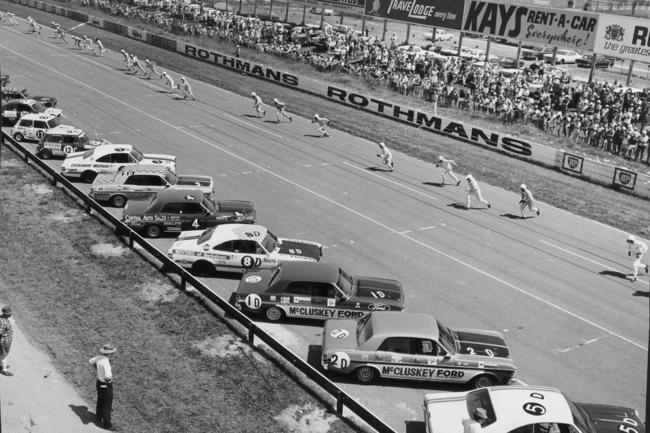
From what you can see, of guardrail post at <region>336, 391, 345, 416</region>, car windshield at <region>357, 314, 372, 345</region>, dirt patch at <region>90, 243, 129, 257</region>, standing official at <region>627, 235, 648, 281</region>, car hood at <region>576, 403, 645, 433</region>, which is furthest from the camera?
standing official at <region>627, 235, 648, 281</region>

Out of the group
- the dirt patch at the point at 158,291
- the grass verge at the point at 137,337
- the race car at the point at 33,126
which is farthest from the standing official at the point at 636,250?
→ the race car at the point at 33,126

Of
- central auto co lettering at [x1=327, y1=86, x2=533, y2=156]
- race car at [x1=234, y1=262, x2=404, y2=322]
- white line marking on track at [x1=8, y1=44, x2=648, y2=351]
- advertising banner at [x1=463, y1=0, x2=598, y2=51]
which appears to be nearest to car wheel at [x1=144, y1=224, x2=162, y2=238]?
race car at [x1=234, y1=262, x2=404, y2=322]

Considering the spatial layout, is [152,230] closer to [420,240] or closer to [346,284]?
[346,284]

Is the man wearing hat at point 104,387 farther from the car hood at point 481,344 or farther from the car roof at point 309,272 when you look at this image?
the car hood at point 481,344

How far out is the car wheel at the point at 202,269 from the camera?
21.1 m

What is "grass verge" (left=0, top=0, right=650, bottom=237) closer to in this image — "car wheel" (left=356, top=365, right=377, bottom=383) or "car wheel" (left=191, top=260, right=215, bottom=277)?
"car wheel" (left=191, top=260, right=215, bottom=277)

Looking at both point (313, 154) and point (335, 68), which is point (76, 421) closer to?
point (313, 154)

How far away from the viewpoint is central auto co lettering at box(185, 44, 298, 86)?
5266 cm

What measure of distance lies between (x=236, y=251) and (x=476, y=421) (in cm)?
1016

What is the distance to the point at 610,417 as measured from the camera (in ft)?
44.5

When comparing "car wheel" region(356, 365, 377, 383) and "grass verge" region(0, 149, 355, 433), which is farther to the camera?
"car wheel" region(356, 365, 377, 383)

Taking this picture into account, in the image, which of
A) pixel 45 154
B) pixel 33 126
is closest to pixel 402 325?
pixel 45 154

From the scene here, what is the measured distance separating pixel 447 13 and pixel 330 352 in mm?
43362

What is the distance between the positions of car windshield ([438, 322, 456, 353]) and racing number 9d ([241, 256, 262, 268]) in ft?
20.6
